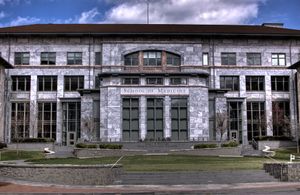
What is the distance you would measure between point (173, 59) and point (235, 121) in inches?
510

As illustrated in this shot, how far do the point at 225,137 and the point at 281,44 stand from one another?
18042 millimetres

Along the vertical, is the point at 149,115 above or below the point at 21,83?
below

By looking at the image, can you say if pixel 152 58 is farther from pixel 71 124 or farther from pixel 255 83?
pixel 255 83

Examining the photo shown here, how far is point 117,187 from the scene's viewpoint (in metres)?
23.8

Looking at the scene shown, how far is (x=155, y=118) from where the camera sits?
58.8 m

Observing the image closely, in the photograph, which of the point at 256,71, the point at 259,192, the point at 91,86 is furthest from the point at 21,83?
the point at 259,192

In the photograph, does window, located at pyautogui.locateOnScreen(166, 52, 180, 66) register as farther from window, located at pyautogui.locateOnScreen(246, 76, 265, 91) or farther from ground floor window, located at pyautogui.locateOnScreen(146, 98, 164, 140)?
window, located at pyautogui.locateOnScreen(246, 76, 265, 91)

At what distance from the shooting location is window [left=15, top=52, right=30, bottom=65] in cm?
6688

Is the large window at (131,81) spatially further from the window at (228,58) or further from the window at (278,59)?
the window at (278,59)

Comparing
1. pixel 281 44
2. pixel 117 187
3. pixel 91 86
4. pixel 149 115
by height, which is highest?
pixel 281 44

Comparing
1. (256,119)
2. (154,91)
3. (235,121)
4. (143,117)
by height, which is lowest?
(235,121)

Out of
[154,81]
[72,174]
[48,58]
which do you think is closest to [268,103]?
[154,81]

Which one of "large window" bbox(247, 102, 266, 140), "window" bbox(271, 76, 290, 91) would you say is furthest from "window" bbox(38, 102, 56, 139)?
"window" bbox(271, 76, 290, 91)

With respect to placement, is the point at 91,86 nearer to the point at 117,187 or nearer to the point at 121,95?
the point at 121,95
